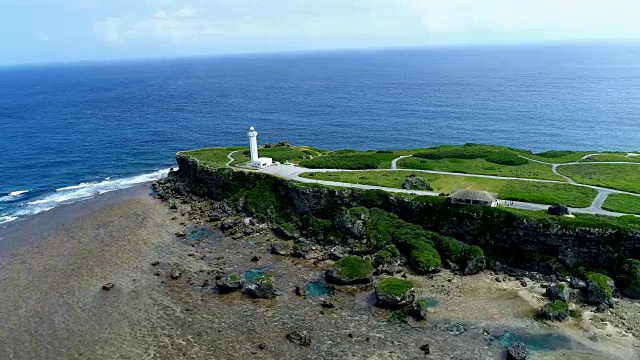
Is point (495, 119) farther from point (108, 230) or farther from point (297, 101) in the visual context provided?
point (108, 230)

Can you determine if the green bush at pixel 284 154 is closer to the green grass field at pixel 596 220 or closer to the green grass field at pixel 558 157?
the green grass field at pixel 558 157

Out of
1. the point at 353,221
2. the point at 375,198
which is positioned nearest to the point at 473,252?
the point at 375,198

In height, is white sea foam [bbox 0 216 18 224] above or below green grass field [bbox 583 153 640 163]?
below

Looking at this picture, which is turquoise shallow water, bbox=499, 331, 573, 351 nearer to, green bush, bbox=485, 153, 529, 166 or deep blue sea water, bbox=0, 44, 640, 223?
green bush, bbox=485, 153, 529, 166

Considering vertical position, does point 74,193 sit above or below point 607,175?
below

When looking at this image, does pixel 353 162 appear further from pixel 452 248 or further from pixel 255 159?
pixel 452 248

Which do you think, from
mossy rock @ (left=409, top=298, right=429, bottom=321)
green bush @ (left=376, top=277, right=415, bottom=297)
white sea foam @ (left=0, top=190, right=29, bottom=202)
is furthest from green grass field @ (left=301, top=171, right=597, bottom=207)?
white sea foam @ (left=0, top=190, right=29, bottom=202)

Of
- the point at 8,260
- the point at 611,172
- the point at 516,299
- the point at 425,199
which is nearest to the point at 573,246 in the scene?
the point at 516,299
